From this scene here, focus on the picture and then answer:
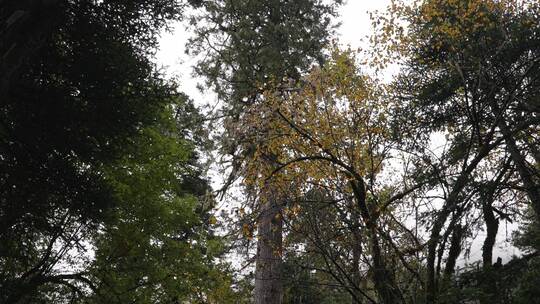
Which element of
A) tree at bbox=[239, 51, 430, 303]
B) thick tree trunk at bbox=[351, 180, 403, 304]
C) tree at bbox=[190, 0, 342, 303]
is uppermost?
tree at bbox=[190, 0, 342, 303]

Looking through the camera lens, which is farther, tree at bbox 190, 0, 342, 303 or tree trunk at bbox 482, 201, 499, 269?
tree at bbox 190, 0, 342, 303

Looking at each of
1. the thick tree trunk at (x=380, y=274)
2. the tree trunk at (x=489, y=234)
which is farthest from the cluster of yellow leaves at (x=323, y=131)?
the tree trunk at (x=489, y=234)

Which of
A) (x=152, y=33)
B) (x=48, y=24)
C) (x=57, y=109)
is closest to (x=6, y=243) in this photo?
(x=57, y=109)

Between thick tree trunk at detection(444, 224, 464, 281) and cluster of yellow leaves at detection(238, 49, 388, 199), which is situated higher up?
cluster of yellow leaves at detection(238, 49, 388, 199)

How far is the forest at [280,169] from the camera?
474 centimetres

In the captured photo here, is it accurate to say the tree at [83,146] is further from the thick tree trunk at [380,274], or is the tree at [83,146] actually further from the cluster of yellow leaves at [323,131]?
the thick tree trunk at [380,274]

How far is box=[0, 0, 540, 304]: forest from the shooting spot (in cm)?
474

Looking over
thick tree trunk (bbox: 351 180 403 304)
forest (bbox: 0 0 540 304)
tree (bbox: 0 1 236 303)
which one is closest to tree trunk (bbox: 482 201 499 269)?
forest (bbox: 0 0 540 304)

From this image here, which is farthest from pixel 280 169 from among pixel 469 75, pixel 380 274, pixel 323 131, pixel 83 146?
pixel 469 75

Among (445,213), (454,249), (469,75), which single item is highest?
(469,75)

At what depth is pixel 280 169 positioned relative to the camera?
19.8 feet

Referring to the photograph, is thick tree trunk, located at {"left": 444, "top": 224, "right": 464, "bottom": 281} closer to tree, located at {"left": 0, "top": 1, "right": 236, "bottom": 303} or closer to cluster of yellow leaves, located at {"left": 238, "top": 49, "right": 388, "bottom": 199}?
cluster of yellow leaves, located at {"left": 238, "top": 49, "right": 388, "bottom": 199}

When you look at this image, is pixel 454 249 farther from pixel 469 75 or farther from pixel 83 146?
pixel 83 146

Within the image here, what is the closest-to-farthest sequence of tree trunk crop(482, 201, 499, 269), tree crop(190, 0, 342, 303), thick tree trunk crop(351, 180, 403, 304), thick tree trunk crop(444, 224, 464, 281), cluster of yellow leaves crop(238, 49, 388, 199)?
thick tree trunk crop(444, 224, 464, 281) < thick tree trunk crop(351, 180, 403, 304) < tree trunk crop(482, 201, 499, 269) < cluster of yellow leaves crop(238, 49, 388, 199) < tree crop(190, 0, 342, 303)
